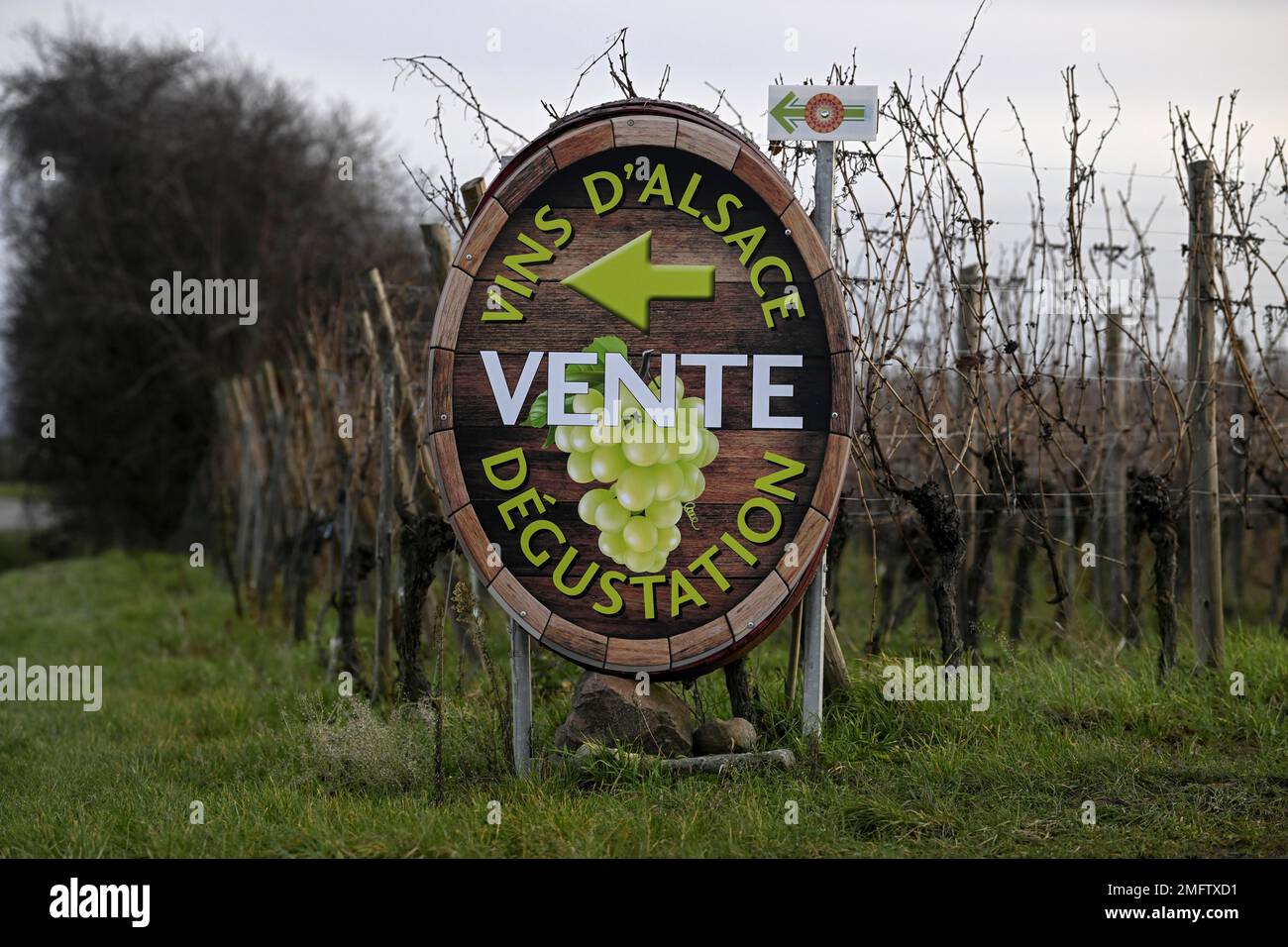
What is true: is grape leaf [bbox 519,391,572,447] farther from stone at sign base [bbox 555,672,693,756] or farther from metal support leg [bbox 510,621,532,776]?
stone at sign base [bbox 555,672,693,756]

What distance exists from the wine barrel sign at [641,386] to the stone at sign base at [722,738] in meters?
0.32

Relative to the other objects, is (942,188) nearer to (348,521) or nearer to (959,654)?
(959,654)

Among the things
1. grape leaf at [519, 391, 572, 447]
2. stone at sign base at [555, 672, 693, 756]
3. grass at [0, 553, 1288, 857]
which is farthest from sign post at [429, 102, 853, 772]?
grass at [0, 553, 1288, 857]

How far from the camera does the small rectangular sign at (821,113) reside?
503 centimetres

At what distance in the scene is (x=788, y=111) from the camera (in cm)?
504

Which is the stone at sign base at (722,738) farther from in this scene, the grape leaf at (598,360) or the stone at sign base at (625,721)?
the grape leaf at (598,360)

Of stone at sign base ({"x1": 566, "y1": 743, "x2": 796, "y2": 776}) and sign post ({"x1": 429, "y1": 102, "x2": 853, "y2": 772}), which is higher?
sign post ({"x1": 429, "y1": 102, "x2": 853, "y2": 772})

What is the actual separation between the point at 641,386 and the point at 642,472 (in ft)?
1.10

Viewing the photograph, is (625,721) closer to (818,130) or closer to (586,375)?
(586,375)

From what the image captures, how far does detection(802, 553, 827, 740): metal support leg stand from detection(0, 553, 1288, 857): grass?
11 centimetres

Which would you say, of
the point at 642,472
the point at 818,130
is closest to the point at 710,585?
the point at 642,472

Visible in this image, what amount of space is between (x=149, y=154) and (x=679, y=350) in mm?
18815

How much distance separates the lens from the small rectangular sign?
5.03 meters
